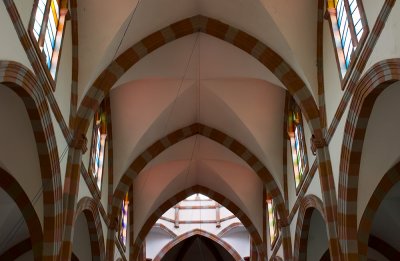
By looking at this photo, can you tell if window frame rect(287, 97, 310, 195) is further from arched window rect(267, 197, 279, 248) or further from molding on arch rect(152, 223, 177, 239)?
molding on arch rect(152, 223, 177, 239)

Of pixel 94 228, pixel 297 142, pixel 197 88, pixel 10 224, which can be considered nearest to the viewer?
pixel 10 224

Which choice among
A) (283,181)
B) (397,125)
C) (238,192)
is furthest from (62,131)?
(238,192)

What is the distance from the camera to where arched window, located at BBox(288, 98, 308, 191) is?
1350cm

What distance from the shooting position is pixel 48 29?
10031mm

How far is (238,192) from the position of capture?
19.2m

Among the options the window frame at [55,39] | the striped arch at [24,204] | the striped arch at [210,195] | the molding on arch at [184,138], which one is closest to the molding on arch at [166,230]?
the striped arch at [210,195]

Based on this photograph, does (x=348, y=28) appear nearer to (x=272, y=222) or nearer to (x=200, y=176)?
(x=272, y=222)

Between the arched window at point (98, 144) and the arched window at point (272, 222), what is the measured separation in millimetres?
5691

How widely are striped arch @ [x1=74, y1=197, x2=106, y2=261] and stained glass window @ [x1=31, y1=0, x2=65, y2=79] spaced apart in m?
3.43

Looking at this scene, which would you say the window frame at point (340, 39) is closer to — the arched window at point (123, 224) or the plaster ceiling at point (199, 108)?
the plaster ceiling at point (199, 108)

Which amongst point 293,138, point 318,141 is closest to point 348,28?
point 318,141

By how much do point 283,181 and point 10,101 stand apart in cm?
878

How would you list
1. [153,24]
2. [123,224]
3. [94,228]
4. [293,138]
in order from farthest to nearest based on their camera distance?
[123,224] < [293,138] < [94,228] < [153,24]

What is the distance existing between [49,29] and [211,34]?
166 inches
